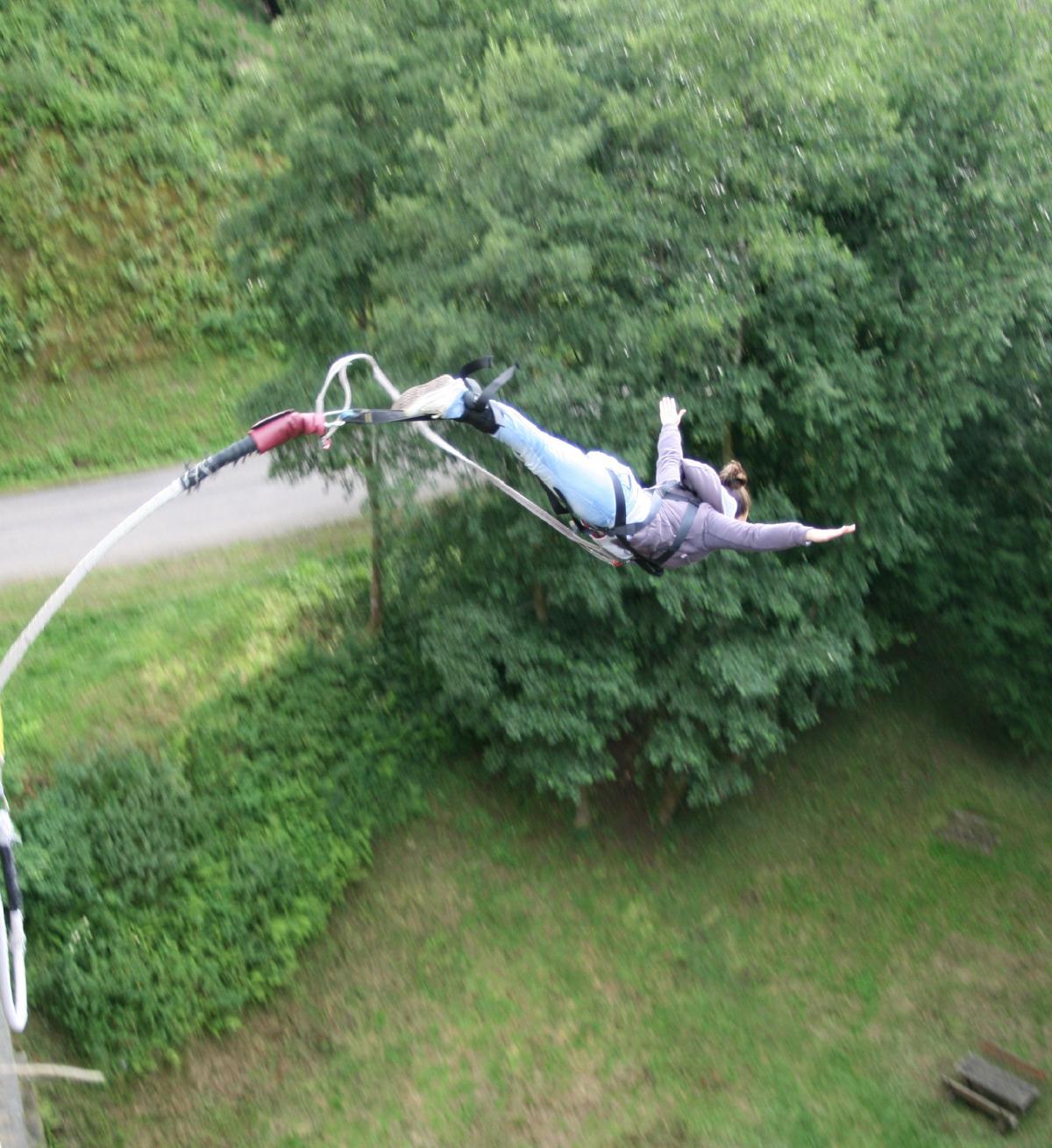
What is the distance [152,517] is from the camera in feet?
50.0

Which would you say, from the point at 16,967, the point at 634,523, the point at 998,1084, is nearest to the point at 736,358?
the point at 634,523

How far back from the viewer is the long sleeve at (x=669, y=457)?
23.1 feet

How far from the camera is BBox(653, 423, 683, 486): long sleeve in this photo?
7047mm

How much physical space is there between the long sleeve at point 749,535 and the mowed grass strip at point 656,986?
7427mm

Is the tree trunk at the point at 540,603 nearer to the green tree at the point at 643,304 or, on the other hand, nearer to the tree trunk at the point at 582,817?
the green tree at the point at 643,304

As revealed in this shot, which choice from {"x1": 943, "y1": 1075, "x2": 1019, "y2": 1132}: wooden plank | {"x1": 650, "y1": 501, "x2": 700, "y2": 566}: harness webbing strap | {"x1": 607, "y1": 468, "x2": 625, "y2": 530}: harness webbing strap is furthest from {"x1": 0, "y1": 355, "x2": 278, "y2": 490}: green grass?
{"x1": 943, "y1": 1075, "x2": 1019, "y2": 1132}: wooden plank

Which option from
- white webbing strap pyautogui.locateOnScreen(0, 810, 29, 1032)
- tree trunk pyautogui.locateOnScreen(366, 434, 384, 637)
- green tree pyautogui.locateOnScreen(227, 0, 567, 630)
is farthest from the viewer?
tree trunk pyautogui.locateOnScreen(366, 434, 384, 637)

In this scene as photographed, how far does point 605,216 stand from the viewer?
10.3 meters

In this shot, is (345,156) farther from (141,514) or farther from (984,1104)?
(984,1104)

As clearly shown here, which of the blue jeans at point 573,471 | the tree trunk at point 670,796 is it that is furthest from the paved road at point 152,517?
the blue jeans at point 573,471

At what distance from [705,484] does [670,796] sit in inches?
318

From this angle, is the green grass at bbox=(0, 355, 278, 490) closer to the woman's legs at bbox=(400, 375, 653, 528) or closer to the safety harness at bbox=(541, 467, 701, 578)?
the safety harness at bbox=(541, 467, 701, 578)

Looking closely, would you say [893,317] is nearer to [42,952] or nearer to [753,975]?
[753,975]

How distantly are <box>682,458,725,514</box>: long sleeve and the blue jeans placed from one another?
0.51m
